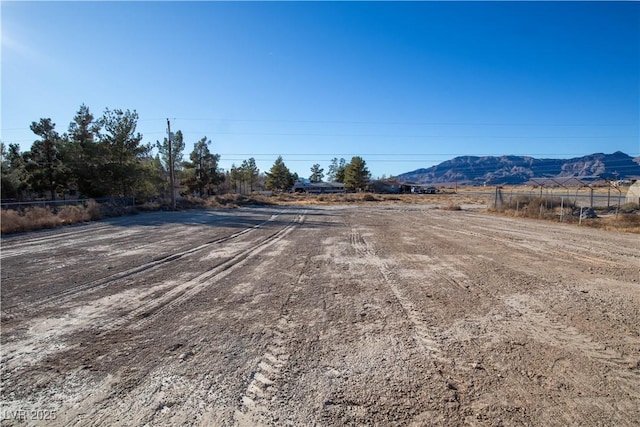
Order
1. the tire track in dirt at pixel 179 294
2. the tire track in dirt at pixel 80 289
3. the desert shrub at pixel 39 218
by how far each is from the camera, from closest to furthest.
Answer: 1. the tire track in dirt at pixel 179 294
2. the tire track in dirt at pixel 80 289
3. the desert shrub at pixel 39 218

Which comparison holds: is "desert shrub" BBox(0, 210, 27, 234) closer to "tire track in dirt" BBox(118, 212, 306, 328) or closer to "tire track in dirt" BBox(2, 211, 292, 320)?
"tire track in dirt" BBox(2, 211, 292, 320)

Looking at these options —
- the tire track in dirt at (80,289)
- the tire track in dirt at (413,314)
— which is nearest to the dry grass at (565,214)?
the tire track in dirt at (413,314)

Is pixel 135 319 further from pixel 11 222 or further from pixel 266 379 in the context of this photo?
pixel 11 222

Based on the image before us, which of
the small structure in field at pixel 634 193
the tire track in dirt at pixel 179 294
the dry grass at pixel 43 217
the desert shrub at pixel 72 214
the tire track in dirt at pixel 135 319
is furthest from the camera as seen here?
the small structure in field at pixel 634 193

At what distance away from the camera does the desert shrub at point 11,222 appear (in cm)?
1465

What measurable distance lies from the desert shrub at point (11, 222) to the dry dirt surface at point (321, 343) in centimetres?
880

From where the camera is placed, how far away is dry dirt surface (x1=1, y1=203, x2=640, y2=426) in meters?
2.77

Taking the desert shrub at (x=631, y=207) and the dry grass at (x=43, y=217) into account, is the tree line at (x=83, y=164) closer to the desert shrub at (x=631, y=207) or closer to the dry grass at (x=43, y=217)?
the dry grass at (x=43, y=217)

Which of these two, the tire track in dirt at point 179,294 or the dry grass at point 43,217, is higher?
the dry grass at point 43,217

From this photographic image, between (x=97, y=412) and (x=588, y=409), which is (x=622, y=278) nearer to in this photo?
(x=588, y=409)

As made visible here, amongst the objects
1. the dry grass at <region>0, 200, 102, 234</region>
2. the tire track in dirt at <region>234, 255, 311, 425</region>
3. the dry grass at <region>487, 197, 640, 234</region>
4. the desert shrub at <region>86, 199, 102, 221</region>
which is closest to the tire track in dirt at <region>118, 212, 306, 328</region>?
the tire track in dirt at <region>234, 255, 311, 425</region>

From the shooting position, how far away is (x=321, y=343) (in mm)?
3965

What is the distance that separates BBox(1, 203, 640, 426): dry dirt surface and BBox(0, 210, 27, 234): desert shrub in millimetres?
8803

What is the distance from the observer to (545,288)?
245 inches
